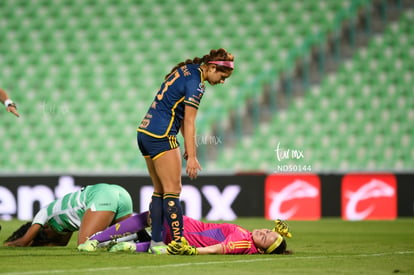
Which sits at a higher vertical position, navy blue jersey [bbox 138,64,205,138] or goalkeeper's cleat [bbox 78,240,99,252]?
navy blue jersey [bbox 138,64,205,138]

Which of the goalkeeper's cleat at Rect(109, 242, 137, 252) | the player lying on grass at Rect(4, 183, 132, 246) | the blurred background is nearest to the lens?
the goalkeeper's cleat at Rect(109, 242, 137, 252)

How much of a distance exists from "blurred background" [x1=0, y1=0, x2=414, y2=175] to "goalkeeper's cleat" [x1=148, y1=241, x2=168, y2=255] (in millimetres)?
6431

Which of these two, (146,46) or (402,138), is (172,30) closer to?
(146,46)

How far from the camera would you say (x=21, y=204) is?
1171 centimetres

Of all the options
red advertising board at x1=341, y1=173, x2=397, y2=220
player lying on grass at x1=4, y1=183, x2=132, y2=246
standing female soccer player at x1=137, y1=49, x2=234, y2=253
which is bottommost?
red advertising board at x1=341, y1=173, x2=397, y2=220

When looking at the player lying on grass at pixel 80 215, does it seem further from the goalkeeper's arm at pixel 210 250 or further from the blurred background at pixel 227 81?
the blurred background at pixel 227 81

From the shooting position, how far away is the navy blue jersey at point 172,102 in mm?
6078

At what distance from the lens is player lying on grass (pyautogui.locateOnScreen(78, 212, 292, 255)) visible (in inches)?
242

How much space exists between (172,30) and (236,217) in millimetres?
4470

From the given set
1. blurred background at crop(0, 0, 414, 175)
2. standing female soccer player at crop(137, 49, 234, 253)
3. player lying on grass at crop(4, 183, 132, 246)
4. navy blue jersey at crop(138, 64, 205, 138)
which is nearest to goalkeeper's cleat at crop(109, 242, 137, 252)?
standing female soccer player at crop(137, 49, 234, 253)

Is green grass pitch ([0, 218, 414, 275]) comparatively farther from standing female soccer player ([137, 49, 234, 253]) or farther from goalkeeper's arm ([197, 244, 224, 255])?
standing female soccer player ([137, 49, 234, 253])

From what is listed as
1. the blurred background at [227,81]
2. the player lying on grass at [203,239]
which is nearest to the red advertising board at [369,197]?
the blurred background at [227,81]

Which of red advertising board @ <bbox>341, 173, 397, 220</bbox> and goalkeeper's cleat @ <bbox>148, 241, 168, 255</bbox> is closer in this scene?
goalkeeper's cleat @ <bbox>148, 241, 168, 255</bbox>

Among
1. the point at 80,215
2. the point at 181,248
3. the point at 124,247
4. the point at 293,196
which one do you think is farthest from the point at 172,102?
the point at 293,196
